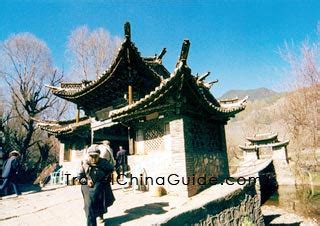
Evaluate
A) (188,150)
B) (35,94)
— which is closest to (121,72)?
(188,150)

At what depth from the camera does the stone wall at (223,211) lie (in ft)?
17.7

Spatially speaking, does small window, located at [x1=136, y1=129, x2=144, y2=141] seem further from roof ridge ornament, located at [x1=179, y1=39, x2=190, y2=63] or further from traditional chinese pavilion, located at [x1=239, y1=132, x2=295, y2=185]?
traditional chinese pavilion, located at [x1=239, y1=132, x2=295, y2=185]

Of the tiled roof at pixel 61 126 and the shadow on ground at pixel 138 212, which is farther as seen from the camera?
the tiled roof at pixel 61 126

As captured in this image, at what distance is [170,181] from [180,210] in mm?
2515

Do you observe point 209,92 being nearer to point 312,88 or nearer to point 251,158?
point 312,88

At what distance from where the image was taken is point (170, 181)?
312 inches

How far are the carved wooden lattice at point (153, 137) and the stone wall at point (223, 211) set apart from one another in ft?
7.38

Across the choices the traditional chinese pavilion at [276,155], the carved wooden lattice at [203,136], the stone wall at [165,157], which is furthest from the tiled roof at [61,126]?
the traditional chinese pavilion at [276,155]

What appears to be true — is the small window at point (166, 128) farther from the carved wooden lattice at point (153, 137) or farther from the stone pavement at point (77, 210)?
the stone pavement at point (77, 210)

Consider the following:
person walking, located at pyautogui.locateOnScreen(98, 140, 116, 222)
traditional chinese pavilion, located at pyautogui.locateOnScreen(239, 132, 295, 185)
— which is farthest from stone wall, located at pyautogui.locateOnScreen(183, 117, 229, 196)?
traditional chinese pavilion, located at pyautogui.locateOnScreen(239, 132, 295, 185)

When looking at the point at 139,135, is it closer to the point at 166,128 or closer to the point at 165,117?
the point at 166,128

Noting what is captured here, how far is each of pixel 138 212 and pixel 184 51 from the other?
467cm

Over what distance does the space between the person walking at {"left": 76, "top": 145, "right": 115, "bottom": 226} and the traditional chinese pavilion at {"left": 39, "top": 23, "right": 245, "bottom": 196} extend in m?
3.15

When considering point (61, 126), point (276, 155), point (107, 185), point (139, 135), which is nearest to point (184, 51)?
point (139, 135)
